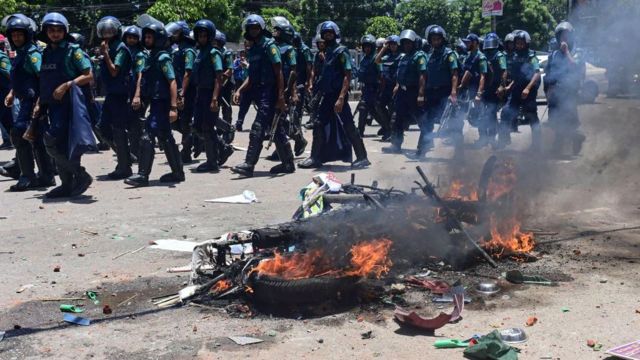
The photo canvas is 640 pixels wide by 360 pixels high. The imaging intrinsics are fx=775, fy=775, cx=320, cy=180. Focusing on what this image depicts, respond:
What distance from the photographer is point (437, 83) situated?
39.0ft

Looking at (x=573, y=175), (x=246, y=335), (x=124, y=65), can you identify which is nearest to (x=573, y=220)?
(x=573, y=175)

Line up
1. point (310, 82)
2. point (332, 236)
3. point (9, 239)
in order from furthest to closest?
point (310, 82), point (9, 239), point (332, 236)

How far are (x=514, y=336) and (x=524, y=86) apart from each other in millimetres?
8065

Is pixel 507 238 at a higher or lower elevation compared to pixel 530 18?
lower

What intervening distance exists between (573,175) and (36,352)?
7.17 m

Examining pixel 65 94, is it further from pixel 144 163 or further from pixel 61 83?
pixel 144 163

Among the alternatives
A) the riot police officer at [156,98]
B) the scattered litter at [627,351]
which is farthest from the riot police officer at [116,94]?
the scattered litter at [627,351]

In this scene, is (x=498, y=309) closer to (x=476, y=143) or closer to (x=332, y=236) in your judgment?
(x=332, y=236)

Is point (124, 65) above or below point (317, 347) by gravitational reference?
above

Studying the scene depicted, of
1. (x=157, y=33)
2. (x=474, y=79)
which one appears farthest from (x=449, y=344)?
(x=474, y=79)

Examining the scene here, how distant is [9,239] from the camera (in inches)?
269

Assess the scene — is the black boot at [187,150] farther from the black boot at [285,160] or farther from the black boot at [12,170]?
the black boot at [12,170]

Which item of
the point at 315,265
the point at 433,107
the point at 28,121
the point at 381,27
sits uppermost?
the point at 381,27

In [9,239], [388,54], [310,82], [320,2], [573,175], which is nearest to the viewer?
[9,239]
